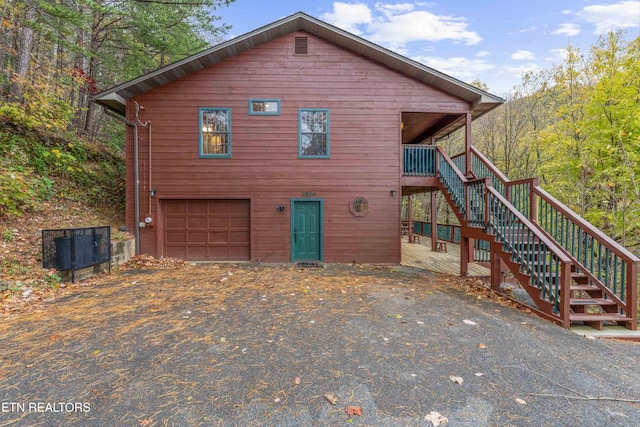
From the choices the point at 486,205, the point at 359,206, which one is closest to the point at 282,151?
the point at 359,206

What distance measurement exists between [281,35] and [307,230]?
5917mm

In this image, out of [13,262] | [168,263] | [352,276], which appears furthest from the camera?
[168,263]

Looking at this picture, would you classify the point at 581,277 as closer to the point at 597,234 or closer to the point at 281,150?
the point at 597,234

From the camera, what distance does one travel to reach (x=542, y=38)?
1580 centimetres

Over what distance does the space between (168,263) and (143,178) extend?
8.80 ft

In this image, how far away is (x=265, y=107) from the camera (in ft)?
27.1

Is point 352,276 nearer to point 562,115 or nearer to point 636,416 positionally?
point 636,416

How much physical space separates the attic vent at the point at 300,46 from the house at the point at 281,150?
1.2 inches

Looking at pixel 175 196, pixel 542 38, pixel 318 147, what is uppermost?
pixel 542 38

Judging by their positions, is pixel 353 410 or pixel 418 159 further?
pixel 418 159

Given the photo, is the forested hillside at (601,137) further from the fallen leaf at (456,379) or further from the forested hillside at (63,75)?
the forested hillside at (63,75)

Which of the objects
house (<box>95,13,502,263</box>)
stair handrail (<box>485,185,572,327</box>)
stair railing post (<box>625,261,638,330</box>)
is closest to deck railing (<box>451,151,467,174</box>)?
house (<box>95,13,502,263</box>)

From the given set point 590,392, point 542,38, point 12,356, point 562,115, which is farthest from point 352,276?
point 542,38

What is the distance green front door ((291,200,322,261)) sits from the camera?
8305mm
